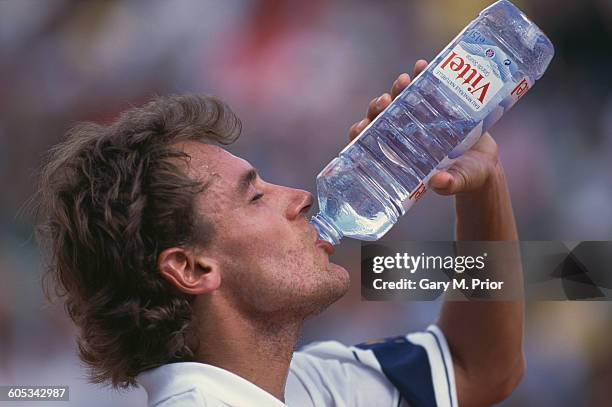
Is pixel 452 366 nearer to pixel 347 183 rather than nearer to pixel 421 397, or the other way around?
pixel 421 397

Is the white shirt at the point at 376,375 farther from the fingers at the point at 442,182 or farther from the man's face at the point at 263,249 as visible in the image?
the fingers at the point at 442,182

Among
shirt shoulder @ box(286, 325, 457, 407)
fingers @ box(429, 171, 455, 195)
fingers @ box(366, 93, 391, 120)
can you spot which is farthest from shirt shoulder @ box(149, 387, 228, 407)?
fingers @ box(366, 93, 391, 120)

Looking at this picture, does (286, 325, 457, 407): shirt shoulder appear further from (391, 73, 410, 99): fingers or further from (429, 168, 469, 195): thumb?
(391, 73, 410, 99): fingers

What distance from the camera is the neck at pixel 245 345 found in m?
1.64

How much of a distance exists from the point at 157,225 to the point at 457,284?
0.82 metres

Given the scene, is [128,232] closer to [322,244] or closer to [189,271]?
[189,271]

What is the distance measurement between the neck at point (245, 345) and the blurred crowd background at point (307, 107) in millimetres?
527

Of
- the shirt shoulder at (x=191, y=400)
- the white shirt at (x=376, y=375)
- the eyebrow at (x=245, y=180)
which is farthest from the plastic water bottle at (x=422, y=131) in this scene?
the shirt shoulder at (x=191, y=400)

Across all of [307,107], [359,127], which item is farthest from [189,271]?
[307,107]

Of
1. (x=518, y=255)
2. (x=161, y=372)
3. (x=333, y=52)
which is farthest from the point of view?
(x=333, y=52)

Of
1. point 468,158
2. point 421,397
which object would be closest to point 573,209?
point 468,158

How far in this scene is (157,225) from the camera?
64.2 inches

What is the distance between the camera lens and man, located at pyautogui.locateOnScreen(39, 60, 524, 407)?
5.27ft

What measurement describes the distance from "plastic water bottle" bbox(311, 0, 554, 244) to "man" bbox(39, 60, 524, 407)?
0.21ft
